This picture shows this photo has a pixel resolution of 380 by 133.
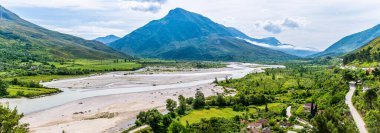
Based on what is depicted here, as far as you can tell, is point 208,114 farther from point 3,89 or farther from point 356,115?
point 3,89

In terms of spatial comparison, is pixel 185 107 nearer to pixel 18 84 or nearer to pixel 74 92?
pixel 74 92

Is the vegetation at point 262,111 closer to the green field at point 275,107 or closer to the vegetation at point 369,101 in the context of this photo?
the green field at point 275,107

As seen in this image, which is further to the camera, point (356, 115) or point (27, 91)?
point (27, 91)

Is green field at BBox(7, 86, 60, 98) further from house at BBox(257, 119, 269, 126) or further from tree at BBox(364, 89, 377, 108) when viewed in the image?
tree at BBox(364, 89, 377, 108)

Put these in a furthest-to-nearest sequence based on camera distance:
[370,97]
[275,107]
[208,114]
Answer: [275,107] → [208,114] → [370,97]

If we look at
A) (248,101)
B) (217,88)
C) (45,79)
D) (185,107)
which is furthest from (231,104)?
(45,79)

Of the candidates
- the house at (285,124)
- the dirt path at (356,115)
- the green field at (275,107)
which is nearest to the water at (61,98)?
the green field at (275,107)

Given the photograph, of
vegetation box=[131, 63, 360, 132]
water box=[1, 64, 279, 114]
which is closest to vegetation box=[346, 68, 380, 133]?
vegetation box=[131, 63, 360, 132]

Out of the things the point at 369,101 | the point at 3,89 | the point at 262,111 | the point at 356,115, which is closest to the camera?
the point at 356,115

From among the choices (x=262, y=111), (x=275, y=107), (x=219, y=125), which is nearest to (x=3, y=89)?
(x=219, y=125)
